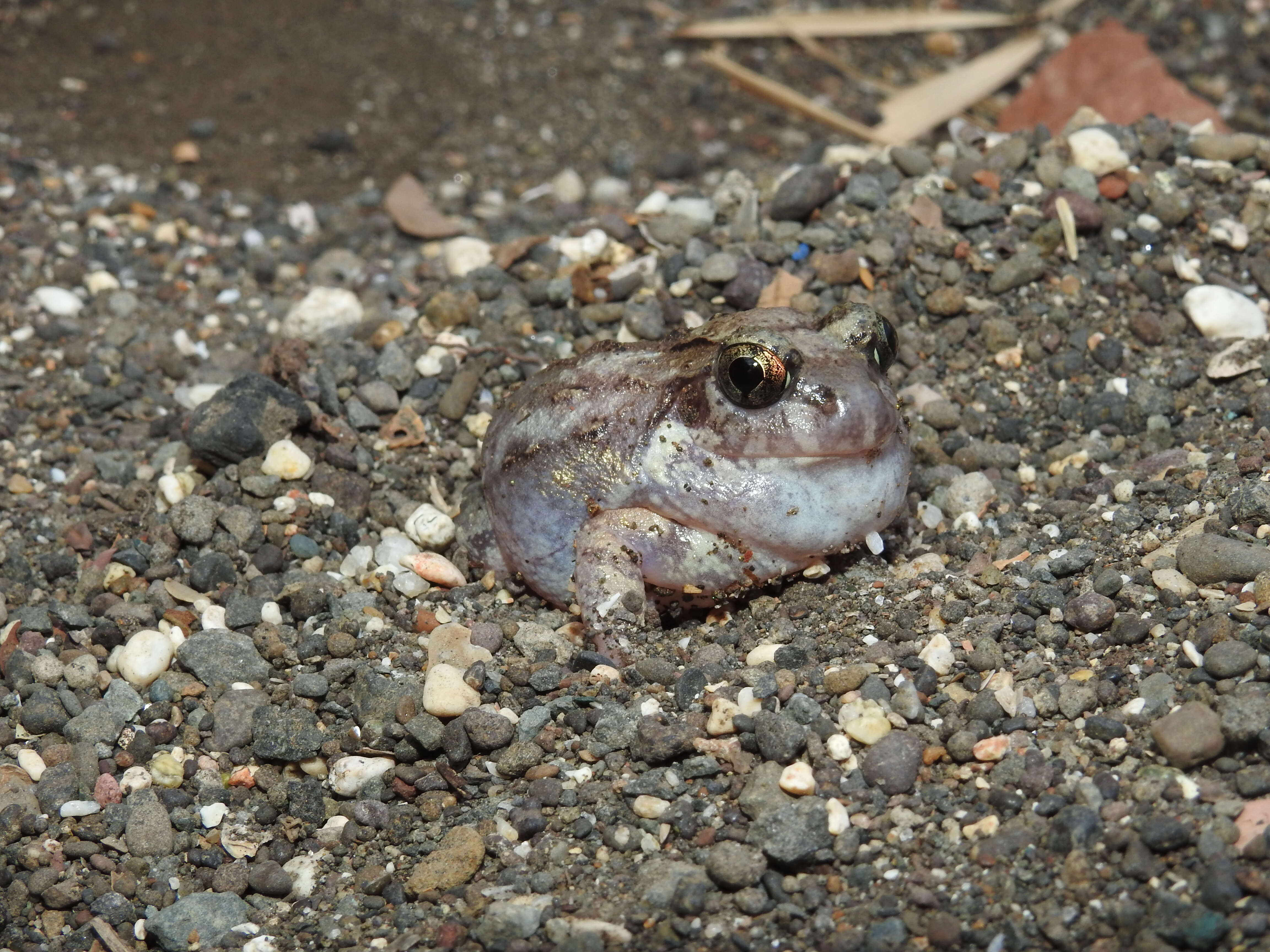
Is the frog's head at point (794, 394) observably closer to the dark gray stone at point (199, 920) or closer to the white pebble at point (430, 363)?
the white pebble at point (430, 363)

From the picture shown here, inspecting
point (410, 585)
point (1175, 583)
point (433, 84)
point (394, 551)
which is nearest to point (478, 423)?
point (394, 551)

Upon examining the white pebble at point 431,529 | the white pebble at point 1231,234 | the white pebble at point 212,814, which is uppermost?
the white pebble at point 1231,234

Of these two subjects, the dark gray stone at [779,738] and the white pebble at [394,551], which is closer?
the dark gray stone at [779,738]

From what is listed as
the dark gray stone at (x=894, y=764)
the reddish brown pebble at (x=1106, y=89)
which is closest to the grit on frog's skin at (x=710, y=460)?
the dark gray stone at (x=894, y=764)

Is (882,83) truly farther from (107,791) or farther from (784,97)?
(107,791)

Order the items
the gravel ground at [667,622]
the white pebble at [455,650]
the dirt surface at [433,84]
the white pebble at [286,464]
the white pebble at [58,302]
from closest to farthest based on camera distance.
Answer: the gravel ground at [667,622]
the white pebble at [455,650]
the white pebble at [286,464]
the white pebble at [58,302]
the dirt surface at [433,84]

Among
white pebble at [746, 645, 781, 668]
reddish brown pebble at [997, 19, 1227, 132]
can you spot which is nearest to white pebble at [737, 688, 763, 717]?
white pebble at [746, 645, 781, 668]
